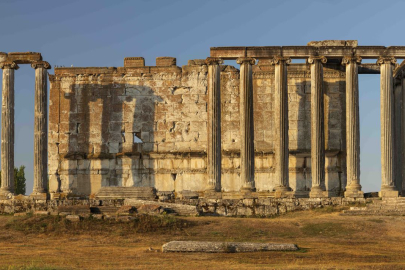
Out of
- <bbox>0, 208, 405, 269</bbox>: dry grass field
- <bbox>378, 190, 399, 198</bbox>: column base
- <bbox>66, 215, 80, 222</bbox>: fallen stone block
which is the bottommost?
<bbox>0, 208, 405, 269</bbox>: dry grass field

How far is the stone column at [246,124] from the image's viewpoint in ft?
135

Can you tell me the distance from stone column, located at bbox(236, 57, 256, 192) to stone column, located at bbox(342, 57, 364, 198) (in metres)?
4.82

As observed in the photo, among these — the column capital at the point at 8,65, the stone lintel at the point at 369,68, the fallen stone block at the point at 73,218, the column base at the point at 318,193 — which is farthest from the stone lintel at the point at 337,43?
the fallen stone block at the point at 73,218

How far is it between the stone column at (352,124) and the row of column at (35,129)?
50.7 ft

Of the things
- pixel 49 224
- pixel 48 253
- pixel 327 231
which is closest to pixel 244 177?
pixel 327 231

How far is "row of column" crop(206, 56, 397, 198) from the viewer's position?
135 feet

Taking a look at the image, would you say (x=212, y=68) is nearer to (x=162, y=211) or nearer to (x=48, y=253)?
(x=162, y=211)

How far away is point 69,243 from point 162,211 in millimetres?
6012

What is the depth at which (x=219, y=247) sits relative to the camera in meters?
27.9

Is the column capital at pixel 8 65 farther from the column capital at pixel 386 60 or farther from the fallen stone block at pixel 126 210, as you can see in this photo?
the column capital at pixel 386 60

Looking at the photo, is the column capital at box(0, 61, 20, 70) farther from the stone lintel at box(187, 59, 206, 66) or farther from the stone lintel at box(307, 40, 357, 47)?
the stone lintel at box(307, 40, 357, 47)

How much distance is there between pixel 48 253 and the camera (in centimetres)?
2816

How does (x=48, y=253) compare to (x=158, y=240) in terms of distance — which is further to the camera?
(x=158, y=240)

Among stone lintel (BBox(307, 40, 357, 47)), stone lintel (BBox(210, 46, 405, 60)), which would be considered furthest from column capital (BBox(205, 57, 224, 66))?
stone lintel (BBox(307, 40, 357, 47))
